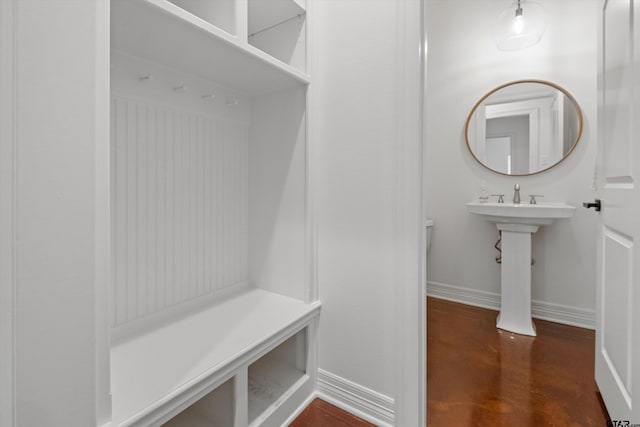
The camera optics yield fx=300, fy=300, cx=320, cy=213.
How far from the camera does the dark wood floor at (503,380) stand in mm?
1315

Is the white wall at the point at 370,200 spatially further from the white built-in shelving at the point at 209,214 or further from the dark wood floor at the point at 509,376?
the dark wood floor at the point at 509,376

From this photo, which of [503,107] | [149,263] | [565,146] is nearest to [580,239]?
[565,146]

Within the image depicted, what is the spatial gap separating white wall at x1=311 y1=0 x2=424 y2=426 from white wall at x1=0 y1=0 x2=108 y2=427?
902 millimetres

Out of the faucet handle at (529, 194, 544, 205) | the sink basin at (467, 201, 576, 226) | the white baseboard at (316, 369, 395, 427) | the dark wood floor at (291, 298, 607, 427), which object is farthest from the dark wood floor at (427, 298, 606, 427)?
the faucet handle at (529, 194, 544, 205)

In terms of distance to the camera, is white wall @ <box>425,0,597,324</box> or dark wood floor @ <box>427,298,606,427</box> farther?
white wall @ <box>425,0,597,324</box>

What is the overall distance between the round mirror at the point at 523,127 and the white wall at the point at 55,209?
2.62 metres

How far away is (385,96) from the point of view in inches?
49.3

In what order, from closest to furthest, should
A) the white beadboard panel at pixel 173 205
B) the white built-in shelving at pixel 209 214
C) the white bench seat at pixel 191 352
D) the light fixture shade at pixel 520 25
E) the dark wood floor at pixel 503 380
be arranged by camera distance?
the white bench seat at pixel 191 352, the white built-in shelving at pixel 209 214, the white beadboard panel at pixel 173 205, the dark wood floor at pixel 503 380, the light fixture shade at pixel 520 25

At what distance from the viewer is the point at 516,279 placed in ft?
7.13

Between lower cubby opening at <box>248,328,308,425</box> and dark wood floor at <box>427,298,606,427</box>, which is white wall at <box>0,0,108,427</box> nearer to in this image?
lower cubby opening at <box>248,328,308,425</box>

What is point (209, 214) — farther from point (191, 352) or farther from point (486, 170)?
point (486, 170)

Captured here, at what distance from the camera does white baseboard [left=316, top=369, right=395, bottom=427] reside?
1.26 metres

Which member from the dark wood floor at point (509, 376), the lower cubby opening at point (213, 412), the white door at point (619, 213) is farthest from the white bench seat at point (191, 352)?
the white door at point (619, 213)

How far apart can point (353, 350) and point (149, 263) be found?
0.96 meters
